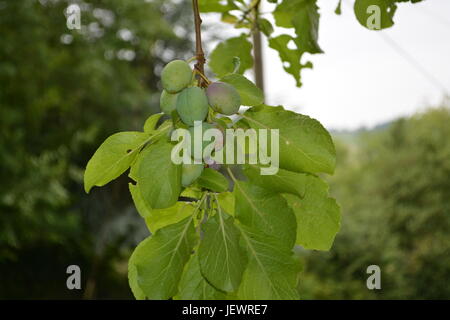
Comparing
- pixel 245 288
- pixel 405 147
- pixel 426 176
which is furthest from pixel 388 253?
pixel 245 288

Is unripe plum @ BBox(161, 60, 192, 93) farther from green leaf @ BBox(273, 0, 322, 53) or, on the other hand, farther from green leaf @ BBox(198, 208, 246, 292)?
green leaf @ BBox(273, 0, 322, 53)

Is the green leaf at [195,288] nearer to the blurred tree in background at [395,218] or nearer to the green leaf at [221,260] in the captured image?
the green leaf at [221,260]

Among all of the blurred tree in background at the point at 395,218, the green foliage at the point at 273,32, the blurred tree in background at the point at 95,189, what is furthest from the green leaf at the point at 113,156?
the blurred tree in background at the point at 395,218

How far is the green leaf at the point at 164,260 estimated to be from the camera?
0.38 m

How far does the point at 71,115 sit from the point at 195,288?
422 centimetres

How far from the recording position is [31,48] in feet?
Answer: 11.8

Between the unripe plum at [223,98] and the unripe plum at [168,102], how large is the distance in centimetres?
3

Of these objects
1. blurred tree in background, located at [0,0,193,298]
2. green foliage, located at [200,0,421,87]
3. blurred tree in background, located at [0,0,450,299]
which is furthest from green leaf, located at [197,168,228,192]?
blurred tree in background, located at [0,0,193,298]

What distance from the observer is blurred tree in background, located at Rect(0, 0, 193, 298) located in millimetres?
3408

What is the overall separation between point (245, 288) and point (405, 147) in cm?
675

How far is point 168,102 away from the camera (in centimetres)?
39

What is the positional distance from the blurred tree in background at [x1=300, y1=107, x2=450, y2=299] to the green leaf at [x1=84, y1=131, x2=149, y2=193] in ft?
12.9

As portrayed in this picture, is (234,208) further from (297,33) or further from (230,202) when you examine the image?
(297,33)

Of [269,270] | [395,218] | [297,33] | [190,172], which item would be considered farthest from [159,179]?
[395,218]
